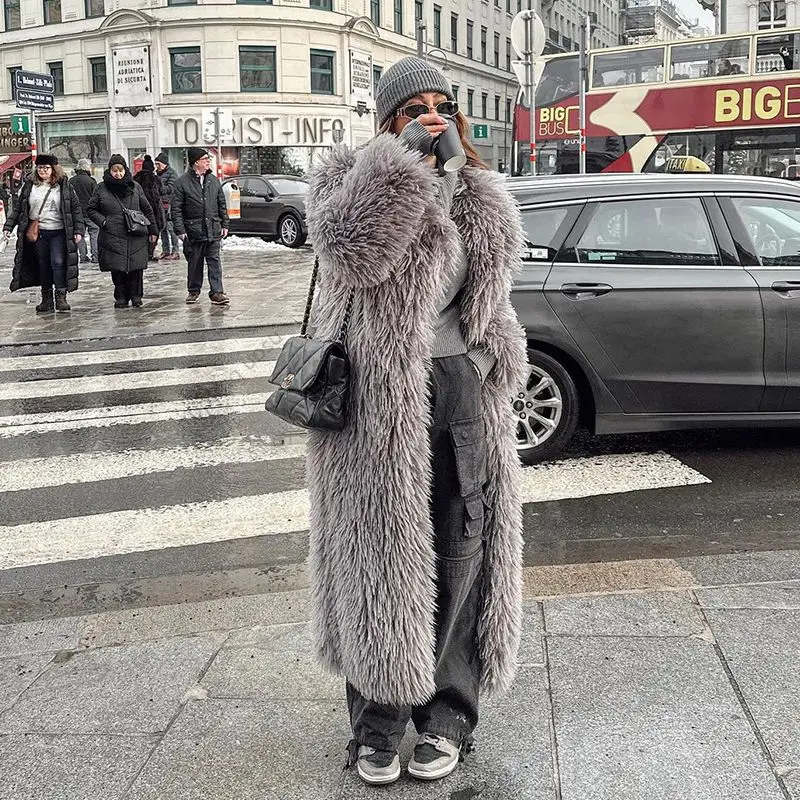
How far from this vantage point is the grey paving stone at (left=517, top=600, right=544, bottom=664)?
130 inches

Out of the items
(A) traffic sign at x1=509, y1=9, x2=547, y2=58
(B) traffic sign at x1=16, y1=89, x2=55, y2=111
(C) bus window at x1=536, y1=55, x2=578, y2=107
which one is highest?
(C) bus window at x1=536, y1=55, x2=578, y2=107

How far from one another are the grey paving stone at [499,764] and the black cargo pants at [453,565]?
0.34 feet

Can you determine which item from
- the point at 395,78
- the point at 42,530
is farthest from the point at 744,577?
the point at 42,530

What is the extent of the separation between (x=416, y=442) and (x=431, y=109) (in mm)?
857

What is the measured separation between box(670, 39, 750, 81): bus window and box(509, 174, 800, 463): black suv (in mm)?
13314

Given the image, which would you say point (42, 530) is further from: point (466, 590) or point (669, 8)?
point (669, 8)

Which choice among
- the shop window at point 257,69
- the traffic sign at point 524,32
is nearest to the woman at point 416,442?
the traffic sign at point 524,32

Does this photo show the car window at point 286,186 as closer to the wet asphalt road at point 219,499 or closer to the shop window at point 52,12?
the wet asphalt road at point 219,499

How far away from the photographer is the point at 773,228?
5969mm

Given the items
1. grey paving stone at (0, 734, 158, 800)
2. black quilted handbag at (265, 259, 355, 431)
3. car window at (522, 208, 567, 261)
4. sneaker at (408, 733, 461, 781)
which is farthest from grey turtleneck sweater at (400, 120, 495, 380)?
car window at (522, 208, 567, 261)

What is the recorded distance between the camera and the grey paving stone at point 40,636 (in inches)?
147

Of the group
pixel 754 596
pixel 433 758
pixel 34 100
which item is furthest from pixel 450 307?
pixel 34 100

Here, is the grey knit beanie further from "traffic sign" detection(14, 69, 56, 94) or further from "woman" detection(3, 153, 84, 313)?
"traffic sign" detection(14, 69, 56, 94)

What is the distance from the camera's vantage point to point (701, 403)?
5.83 metres
